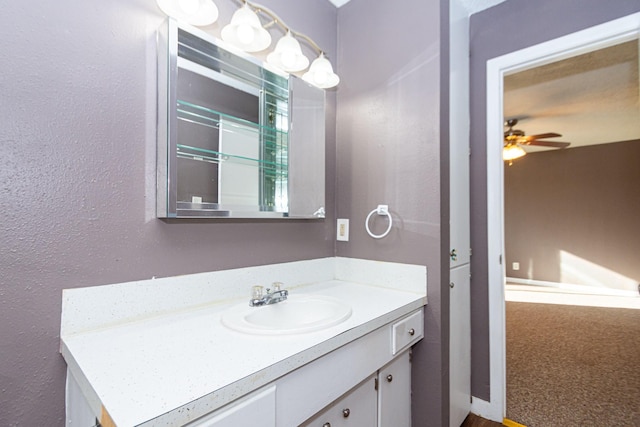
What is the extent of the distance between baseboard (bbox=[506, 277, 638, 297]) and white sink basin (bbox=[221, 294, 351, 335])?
17.8ft

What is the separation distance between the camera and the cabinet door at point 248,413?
59 cm

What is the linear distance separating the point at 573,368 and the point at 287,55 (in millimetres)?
2886

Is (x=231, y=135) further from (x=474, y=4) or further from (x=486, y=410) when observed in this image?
(x=486, y=410)

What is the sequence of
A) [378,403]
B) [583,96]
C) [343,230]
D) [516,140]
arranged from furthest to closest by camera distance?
[516,140] < [583,96] < [343,230] < [378,403]

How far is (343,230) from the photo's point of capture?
1.68 m

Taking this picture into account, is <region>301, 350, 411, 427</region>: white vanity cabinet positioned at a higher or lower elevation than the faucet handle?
lower

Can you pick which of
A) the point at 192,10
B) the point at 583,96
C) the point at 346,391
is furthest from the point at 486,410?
the point at 583,96

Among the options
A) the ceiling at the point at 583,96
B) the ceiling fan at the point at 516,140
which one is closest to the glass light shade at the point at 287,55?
the ceiling at the point at 583,96

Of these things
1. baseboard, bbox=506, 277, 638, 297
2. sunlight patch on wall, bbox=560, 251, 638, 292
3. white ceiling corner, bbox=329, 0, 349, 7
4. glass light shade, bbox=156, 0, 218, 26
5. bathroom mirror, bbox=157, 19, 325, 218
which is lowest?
baseboard, bbox=506, 277, 638, 297

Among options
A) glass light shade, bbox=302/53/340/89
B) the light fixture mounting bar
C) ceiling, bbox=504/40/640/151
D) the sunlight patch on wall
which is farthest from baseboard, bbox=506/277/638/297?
the light fixture mounting bar

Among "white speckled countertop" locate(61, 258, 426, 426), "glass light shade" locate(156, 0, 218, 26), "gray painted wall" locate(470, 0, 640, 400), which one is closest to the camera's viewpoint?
"white speckled countertop" locate(61, 258, 426, 426)

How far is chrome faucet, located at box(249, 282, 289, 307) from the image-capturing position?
1136 millimetres

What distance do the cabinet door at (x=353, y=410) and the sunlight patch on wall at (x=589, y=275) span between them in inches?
215

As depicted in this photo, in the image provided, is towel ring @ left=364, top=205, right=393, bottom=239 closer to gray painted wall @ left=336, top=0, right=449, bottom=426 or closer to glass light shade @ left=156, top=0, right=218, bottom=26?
gray painted wall @ left=336, top=0, right=449, bottom=426
